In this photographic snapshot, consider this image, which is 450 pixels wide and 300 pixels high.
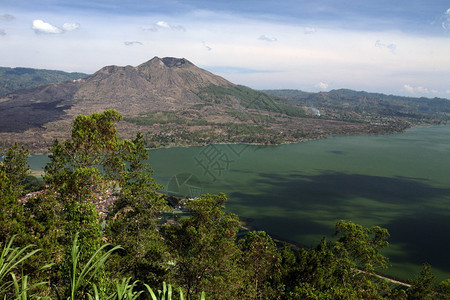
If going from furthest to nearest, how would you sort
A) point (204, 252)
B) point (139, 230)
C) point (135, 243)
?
point (139, 230)
point (135, 243)
point (204, 252)

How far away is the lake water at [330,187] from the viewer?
29203 millimetres

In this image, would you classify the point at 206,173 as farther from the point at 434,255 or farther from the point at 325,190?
the point at 434,255

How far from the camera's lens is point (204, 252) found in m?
7.85

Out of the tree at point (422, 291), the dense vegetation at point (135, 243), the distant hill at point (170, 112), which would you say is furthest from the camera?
the distant hill at point (170, 112)

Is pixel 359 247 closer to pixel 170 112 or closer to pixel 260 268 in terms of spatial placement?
pixel 260 268

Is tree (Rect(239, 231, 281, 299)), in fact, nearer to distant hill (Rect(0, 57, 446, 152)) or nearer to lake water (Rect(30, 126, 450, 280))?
lake water (Rect(30, 126, 450, 280))

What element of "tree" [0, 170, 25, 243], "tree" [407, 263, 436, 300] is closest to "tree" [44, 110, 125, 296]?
"tree" [0, 170, 25, 243]

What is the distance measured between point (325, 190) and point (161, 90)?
431ft

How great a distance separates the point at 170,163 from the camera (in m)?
58.0

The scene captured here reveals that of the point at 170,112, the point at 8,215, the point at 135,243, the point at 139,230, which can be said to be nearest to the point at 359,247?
the point at 139,230

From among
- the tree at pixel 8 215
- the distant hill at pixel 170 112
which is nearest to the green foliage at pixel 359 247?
the tree at pixel 8 215

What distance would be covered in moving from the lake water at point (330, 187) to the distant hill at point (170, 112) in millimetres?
15827

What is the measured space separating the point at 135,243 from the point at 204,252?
8.41 feet

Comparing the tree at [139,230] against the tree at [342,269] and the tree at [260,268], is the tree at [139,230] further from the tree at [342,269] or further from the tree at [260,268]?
the tree at [342,269]
